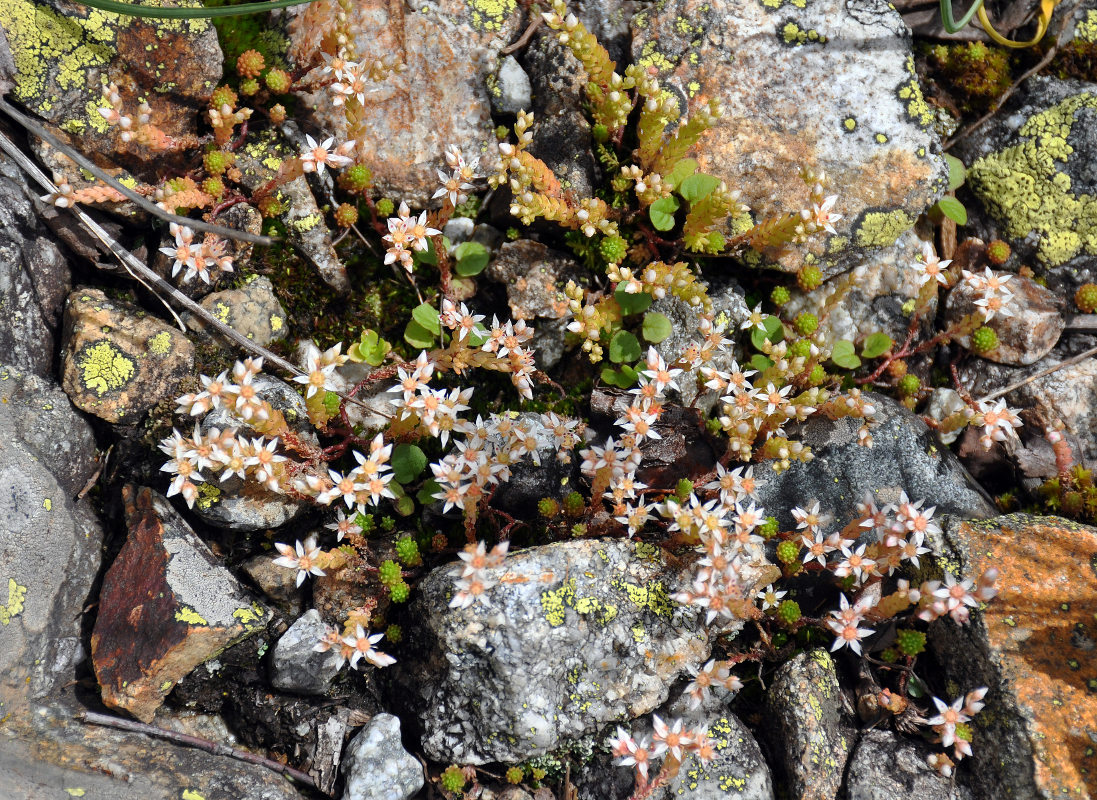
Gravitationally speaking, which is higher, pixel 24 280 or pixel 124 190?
pixel 124 190

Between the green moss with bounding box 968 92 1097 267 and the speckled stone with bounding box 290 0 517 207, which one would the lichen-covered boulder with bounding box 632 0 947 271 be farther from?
the speckled stone with bounding box 290 0 517 207

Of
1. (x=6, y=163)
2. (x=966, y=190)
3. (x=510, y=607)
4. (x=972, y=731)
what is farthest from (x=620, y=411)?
(x=6, y=163)

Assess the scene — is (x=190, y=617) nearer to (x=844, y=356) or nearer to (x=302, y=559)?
(x=302, y=559)

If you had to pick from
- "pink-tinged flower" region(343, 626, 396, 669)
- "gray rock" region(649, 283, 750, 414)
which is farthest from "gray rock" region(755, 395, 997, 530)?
"pink-tinged flower" region(343, 626, 396, 669)

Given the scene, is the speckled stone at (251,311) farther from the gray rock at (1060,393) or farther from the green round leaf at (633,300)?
the gray rock at (1060,393)

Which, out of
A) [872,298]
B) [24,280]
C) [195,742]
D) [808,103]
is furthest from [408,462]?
[808,103]

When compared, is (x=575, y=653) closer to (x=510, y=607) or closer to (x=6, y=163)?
(x=510, y=607)
